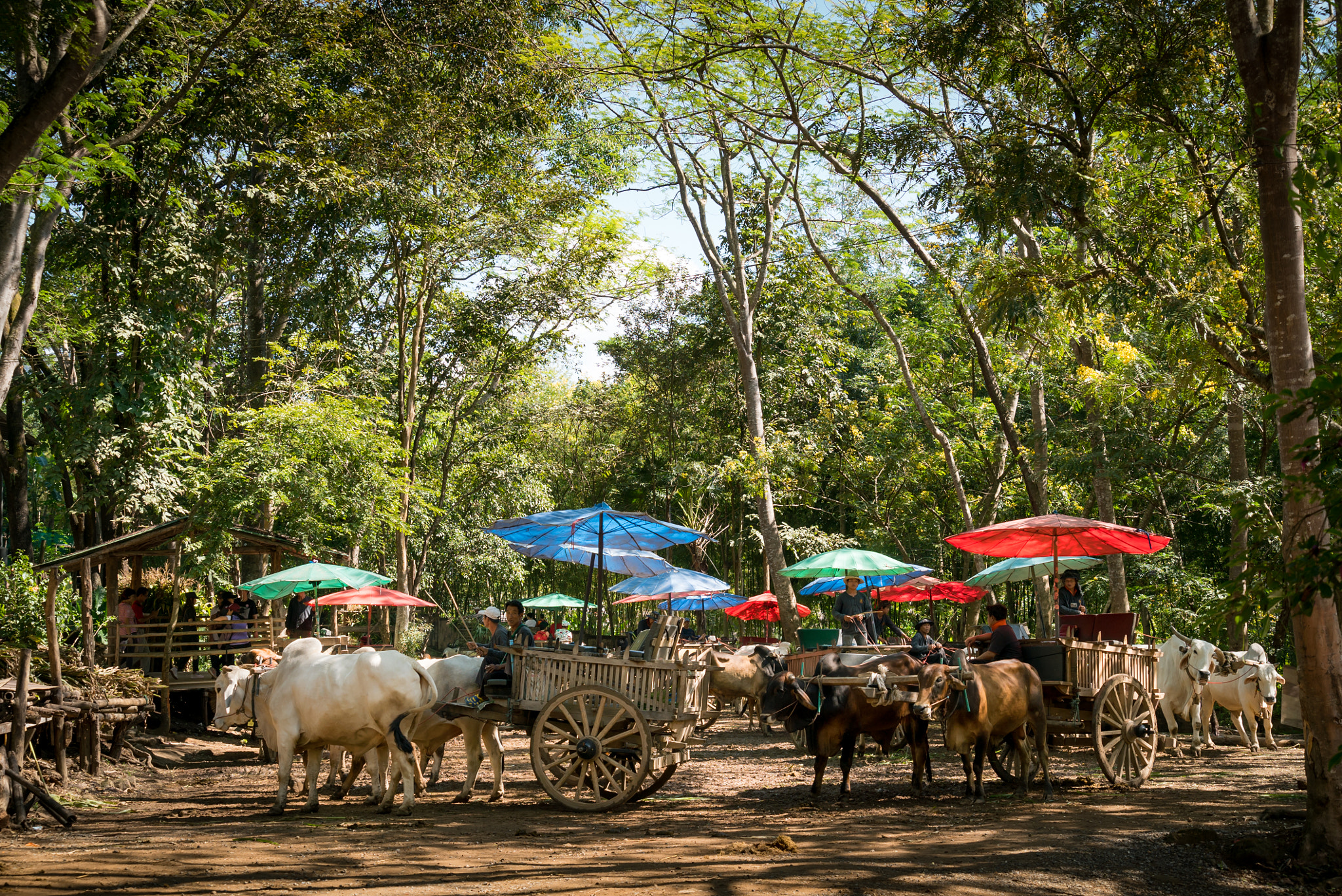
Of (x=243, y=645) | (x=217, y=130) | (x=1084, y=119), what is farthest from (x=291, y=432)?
(x=1084, y=119)

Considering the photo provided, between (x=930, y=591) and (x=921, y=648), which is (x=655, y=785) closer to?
(x=921, y=648)

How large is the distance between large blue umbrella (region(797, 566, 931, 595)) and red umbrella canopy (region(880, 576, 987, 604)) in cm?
13

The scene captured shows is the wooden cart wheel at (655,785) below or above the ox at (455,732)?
below

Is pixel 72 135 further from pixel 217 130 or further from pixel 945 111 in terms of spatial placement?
pixel 945 111

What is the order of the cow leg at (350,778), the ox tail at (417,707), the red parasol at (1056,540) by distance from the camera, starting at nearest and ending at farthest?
the ox tail at (417,707)
the cow leg at (350,778)
the red parasol at (1056,540)

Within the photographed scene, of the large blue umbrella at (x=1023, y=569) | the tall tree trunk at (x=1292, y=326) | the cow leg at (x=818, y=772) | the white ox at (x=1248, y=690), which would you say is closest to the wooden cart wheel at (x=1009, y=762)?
the cow leg at (x=818, y=772)

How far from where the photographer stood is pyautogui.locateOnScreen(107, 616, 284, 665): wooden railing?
1548 centimetres

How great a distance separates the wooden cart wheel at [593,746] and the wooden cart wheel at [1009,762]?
366cm

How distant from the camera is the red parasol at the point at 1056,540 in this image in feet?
34.8

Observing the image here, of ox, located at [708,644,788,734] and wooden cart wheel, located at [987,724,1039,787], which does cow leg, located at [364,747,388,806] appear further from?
wooden cart wheel, located at [987,724,1039,787]

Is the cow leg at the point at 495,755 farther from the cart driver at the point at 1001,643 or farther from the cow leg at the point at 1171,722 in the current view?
the cow leg at the point at 1171,722

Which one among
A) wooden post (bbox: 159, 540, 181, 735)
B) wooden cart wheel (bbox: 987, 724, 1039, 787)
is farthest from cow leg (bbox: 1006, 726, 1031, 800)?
wooden post (bbox: 159, 540, 181, 735)

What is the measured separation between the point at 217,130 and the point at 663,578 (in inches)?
442

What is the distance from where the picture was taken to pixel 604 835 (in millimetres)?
7758
